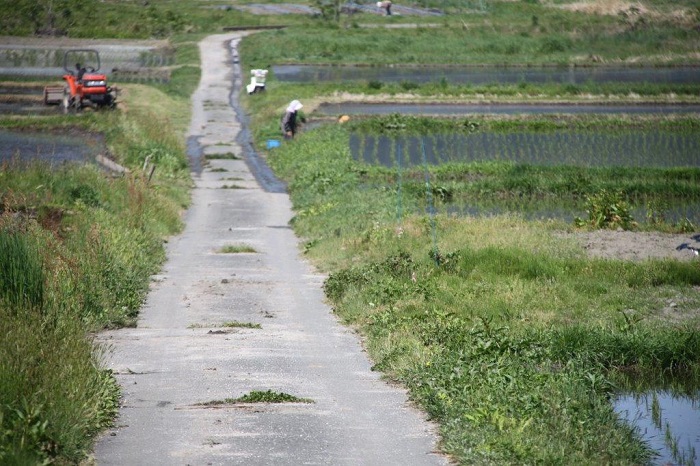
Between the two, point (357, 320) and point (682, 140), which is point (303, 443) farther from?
point (682, 140)

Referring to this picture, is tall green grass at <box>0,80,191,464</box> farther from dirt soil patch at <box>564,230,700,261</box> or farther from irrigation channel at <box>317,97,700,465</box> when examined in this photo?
dirt soil patch at <box>564,230,700,261</box>

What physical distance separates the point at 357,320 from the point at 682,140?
24.4 m

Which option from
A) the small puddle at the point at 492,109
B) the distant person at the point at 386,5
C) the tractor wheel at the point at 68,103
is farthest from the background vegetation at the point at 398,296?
the distant person at the point at 386,5

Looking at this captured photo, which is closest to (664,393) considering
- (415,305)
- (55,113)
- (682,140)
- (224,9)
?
(415,305)

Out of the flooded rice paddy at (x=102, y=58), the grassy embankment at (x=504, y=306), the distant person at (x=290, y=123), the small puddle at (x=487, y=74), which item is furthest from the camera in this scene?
the flooded rice paddy at (x=102, y=58)

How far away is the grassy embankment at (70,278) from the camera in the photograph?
28.9 ft

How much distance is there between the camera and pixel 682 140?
36.7m

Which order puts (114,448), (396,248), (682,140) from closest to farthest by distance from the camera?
(114,448) < (396,248) < (682,140)

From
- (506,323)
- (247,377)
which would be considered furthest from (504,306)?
(247,377)

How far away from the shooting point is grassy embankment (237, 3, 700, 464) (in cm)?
974

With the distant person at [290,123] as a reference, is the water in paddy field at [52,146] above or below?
below

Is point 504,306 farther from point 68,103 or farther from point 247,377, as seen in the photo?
point 68,103

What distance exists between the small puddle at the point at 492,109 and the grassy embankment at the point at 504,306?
493 inches

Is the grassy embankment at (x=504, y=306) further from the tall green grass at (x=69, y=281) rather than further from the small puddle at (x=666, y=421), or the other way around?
the tall green grass at (x=69, y=281)
